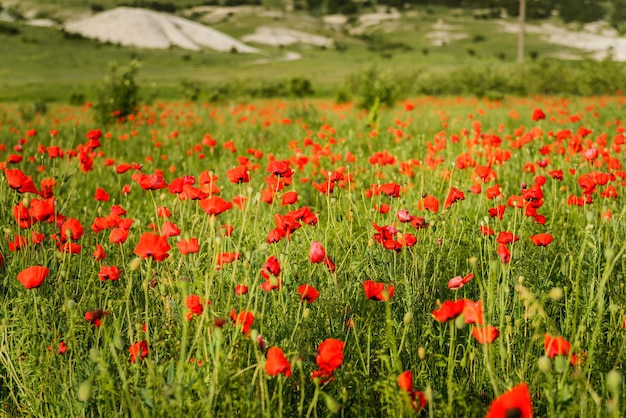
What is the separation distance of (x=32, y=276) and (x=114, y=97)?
9.77 m

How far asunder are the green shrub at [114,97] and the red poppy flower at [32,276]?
9.43 meters

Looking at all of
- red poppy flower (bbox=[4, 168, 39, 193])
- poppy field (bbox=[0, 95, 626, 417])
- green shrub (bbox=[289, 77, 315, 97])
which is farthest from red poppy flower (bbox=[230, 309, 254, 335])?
green shrub (bbox=[289, 77, 315, 97])

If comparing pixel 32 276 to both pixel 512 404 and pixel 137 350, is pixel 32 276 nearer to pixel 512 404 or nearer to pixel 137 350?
pixel 137 350

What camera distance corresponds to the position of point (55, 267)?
98.0 inches

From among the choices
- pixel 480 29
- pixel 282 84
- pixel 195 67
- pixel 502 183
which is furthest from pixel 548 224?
pixel 480 29

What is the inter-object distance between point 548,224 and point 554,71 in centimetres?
2072

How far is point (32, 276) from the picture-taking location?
1614 mm

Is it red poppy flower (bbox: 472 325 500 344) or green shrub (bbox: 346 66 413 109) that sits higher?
red poppy flower (bbox: 472 325 500 344)

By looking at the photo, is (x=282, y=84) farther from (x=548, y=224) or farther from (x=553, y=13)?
(x=553, y=13)

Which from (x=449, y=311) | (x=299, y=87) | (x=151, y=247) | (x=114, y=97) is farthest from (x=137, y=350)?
(x=299, y=87)

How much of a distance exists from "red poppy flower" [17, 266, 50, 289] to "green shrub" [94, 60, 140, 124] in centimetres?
943

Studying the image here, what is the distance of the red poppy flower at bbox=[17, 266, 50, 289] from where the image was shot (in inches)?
63.1

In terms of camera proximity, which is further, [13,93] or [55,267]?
[13,93]

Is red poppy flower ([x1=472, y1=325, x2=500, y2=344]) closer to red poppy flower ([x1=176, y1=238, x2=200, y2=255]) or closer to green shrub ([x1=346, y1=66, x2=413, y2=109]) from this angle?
red poppy flower ([x1=176, y1=238, x2=200, y2=255])
